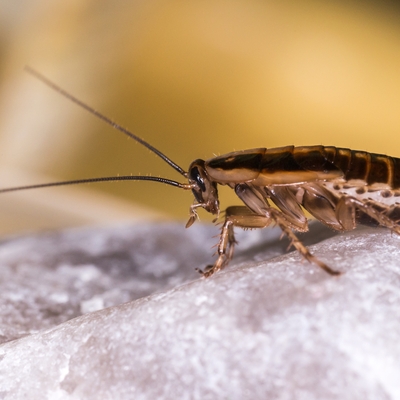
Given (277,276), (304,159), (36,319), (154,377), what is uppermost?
(304,159)

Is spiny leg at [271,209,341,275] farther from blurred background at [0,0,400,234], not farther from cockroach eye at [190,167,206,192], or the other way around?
blurred background at [0,0,400,234]

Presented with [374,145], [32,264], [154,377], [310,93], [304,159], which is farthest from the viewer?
[310,93]

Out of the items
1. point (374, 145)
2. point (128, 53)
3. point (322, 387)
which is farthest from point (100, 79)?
point (322, 387)

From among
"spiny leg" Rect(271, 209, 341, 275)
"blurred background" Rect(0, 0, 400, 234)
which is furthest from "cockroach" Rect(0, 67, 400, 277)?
"blurred background" Rect(0, 0, 400, 234)

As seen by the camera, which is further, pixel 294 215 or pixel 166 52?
pixel 166 52

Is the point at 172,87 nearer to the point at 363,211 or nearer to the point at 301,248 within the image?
the point at 363,211

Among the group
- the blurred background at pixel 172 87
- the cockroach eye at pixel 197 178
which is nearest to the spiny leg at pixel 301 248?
the cockroach eye at pixel 197 178

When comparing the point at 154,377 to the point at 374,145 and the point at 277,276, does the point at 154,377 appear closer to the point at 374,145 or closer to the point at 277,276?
the point at 277,276
